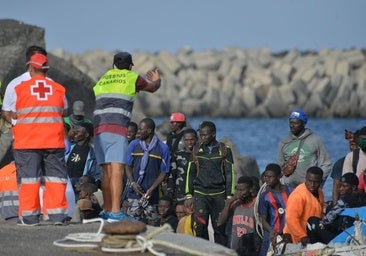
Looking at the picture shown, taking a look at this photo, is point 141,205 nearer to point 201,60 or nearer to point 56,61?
point 56,61

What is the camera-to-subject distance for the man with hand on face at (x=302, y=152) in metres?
17.4

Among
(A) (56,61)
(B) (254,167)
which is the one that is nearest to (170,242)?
(B) (254,167)

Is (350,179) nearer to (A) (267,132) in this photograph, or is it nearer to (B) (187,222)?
(B) (187,222)

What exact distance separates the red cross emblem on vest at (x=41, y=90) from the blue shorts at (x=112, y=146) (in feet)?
3.56

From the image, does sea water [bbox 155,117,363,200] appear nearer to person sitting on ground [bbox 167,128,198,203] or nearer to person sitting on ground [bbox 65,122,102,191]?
person sitting on ground [bbox 167,128,198,203]

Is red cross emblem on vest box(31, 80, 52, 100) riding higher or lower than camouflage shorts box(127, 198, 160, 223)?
higher

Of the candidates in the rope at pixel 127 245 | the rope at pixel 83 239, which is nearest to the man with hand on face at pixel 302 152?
the rope at pixel 83 239

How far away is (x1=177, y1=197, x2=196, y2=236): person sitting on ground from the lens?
55.5ft

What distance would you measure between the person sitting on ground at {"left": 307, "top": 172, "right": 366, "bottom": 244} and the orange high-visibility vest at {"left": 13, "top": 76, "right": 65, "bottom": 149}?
123 inches

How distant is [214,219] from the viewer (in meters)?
17.0

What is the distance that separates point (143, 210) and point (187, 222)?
2.91ft

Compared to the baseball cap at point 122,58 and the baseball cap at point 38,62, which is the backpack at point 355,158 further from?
the baseball cap at point 38,62

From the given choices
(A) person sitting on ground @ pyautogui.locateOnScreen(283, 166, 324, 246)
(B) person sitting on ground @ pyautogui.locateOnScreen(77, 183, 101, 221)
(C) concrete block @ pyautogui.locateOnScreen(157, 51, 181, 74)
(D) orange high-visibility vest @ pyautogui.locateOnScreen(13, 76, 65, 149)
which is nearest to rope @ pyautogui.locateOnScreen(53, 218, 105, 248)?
(D) orange high-visibility vest @ pyautogui.locateOnScreen(13, 76, 65, 149)

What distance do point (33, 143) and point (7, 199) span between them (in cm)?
155
